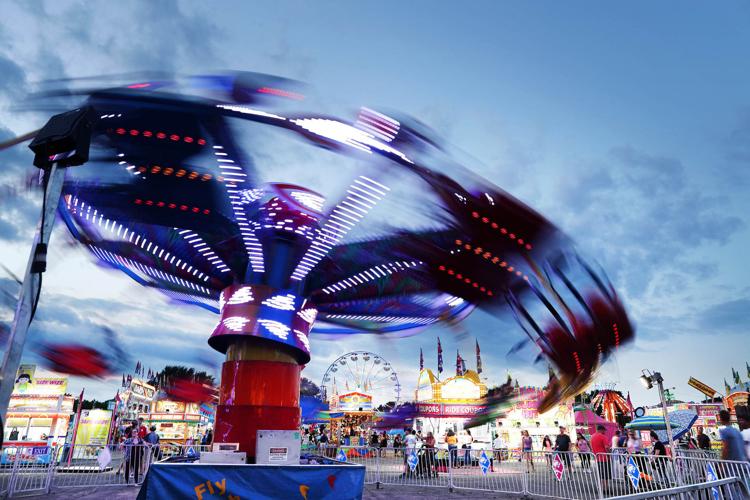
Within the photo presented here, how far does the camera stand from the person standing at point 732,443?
8.01 m

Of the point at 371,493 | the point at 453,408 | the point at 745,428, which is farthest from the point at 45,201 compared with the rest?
the point at 453,408

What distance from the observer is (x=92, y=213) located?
16172mm

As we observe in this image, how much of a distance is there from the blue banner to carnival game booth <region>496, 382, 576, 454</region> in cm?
3744

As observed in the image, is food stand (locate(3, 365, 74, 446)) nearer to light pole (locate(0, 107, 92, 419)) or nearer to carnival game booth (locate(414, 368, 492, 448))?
carnival game booth (locate(414, 368, 492, 448))

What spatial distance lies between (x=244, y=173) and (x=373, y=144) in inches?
165

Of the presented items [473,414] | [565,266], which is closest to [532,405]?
[473,414]

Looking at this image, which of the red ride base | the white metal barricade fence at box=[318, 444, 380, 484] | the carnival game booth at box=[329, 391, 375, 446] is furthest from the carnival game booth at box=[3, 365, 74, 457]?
the carnival game booth at box=[329, 391, 375, 446]

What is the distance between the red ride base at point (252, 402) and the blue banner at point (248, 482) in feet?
29.6

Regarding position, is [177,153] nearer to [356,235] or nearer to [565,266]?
[356,235]

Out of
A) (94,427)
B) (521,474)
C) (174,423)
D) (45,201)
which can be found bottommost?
(521,474)

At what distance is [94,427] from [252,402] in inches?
782

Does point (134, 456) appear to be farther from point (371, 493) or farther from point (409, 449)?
point (409, 449)

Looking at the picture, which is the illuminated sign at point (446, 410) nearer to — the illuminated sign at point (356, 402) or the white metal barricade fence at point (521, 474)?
the illuminated sign at point (356, 402)

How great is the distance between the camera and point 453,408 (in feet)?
138
